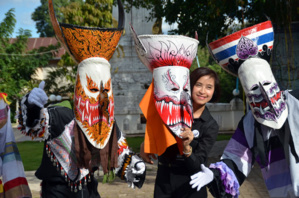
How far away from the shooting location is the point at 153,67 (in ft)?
9.24

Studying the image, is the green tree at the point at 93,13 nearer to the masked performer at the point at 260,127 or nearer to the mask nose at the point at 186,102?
the mask nose at the point at 186,102

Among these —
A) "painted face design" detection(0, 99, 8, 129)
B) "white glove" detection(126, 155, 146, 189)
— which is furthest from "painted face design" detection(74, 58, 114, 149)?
"painted face design" detection(0, 99, 8, 129)

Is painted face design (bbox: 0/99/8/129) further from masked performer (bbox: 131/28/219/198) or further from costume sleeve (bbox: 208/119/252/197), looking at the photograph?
costume sleeve (bbox: 208/119/252/197)

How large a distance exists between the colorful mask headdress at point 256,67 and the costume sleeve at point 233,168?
0.28m

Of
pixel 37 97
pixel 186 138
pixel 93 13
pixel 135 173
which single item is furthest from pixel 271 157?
pixel 93 13

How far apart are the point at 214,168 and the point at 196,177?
24cm

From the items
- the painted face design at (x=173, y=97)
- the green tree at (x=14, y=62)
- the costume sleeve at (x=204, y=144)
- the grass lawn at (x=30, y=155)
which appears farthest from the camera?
the green tree at (x=14, y=62)

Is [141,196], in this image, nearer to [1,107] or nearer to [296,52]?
[1,107]

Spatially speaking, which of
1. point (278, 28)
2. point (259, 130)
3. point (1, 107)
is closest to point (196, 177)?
point (259, 130)

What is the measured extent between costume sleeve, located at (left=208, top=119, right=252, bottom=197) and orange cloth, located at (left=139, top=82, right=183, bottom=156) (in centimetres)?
34

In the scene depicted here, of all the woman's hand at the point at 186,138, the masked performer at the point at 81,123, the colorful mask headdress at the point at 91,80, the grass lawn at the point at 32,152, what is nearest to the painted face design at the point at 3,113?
the masked performer at the point at 81,123

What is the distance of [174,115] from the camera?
8.66ft

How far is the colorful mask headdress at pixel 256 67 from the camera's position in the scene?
7.84 feet

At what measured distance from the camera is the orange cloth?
2.62m
